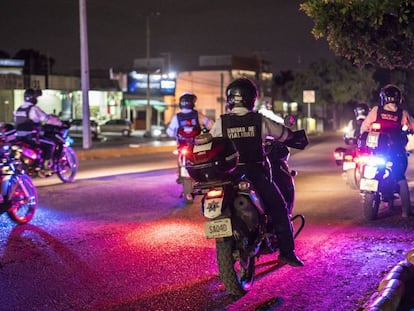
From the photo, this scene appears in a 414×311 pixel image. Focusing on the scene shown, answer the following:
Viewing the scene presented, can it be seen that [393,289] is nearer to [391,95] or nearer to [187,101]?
[391,95]

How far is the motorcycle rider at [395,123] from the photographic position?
843 cm

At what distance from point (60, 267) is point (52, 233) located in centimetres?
172

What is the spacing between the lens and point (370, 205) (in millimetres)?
Answer: 8398

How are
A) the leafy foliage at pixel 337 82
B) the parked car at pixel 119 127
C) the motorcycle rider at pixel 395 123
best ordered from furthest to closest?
the leafy foliage at pixel 337 82, the parked car at pixel 119 127, the motorcycle rider at pixel 395 123

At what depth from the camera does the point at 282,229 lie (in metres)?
5.72

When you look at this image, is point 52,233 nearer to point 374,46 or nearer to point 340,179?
point 374,46

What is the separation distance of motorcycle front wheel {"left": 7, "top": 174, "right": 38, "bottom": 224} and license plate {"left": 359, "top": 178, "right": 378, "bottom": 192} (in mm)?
4624

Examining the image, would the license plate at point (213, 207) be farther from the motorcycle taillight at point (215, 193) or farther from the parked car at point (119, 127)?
the parked car at point (119, 127)

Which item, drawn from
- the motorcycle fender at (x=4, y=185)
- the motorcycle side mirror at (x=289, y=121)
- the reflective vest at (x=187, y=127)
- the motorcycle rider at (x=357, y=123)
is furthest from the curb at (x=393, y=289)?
the motorcycle rider at (x=357, y=123)

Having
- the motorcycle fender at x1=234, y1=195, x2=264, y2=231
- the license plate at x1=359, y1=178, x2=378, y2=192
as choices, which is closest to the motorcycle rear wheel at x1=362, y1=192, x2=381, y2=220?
the license plate at x1=359, y1=178, x2=378, y2=192

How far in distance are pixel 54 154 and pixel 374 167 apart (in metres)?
7.15

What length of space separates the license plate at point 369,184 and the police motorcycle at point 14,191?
4.62 metres

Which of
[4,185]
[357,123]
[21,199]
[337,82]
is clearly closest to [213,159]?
[4,185]

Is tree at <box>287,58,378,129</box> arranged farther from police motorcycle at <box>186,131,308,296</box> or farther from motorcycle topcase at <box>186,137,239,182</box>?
motorcycle topcase at <box>186,137,239,182</box>
